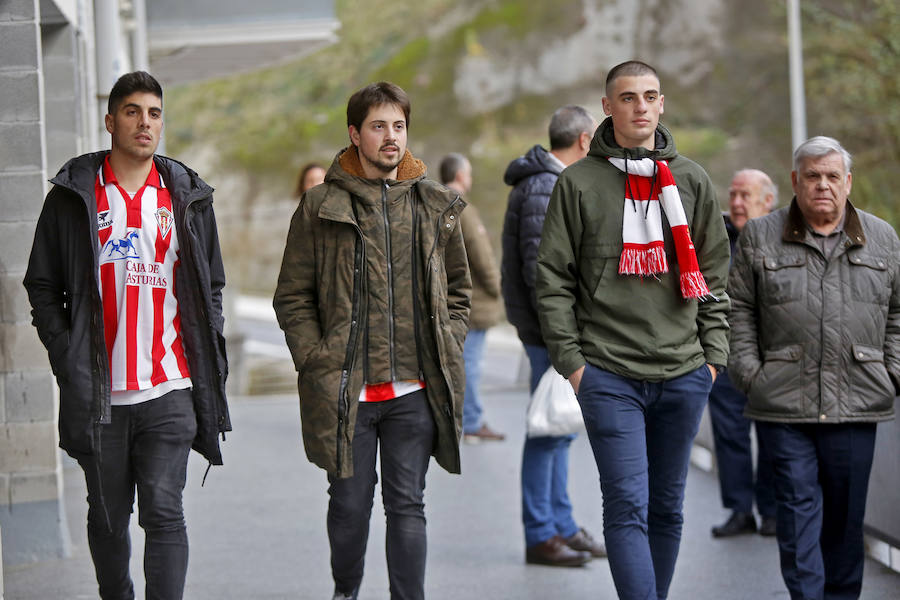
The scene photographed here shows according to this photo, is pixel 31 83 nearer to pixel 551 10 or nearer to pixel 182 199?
pixel 182 199

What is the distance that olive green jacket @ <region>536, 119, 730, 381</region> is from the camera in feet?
14.6

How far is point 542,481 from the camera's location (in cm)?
620

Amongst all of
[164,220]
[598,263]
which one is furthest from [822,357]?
[164,220]

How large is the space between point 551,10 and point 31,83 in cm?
4081

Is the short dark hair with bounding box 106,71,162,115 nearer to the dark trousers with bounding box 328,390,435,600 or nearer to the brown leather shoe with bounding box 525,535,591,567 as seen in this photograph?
the dark trousers with bounding box 328,390,435,600

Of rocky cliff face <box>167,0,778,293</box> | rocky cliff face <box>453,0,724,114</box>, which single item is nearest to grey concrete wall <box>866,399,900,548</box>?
rocky cliff face <box>167,0,778,293</box>

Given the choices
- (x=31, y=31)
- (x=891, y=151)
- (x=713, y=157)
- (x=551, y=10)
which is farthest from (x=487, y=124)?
(x=31, y=31)

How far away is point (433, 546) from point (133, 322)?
114 inches

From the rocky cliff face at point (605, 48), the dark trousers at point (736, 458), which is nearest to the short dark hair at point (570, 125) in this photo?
the dark trousers at point (736, 458)

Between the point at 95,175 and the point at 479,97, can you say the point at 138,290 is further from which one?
the point at 479,97

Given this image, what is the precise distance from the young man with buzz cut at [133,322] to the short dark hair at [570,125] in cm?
217

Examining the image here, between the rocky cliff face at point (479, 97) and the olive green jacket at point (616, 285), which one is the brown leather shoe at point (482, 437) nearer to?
the olive green jacket at point (616, 285)

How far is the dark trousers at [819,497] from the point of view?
493 centimetres

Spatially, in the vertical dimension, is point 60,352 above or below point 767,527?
above
